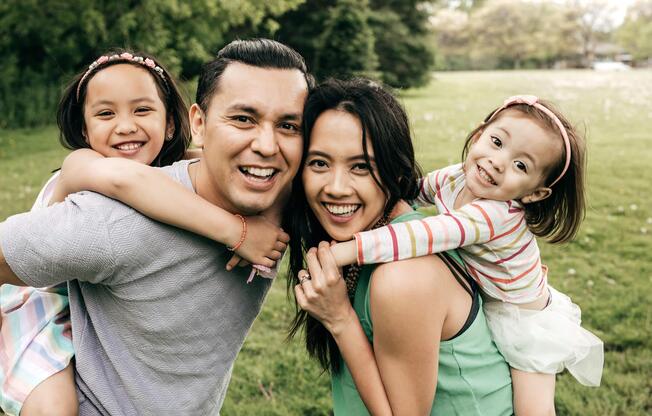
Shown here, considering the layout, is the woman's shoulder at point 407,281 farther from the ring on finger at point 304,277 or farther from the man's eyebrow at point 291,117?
the man's eyebrow at point 291,117

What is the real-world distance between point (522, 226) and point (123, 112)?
6.14 ft

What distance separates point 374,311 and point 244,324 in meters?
0.68

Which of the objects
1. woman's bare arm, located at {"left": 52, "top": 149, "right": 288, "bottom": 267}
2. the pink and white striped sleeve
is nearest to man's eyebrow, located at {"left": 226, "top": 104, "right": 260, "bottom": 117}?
woman's bare arm, located at {"left": 52, "top": 149, "right": 288, "bottom": 267}

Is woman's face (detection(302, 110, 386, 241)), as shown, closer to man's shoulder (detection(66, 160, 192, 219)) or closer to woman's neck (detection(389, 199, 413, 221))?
woman's neck (detection(389, 199, 413, 221))

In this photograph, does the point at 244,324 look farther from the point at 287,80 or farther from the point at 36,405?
the point at 287,80

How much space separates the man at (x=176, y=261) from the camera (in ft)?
6.20

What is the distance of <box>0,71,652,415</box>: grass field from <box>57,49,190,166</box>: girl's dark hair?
1148 millimetres

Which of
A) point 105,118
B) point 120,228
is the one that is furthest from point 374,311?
point 105,118

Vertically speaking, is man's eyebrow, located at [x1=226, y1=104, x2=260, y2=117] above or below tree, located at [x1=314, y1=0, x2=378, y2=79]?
above

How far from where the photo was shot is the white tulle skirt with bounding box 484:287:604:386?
226cm

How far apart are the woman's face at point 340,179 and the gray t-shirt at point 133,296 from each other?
410 millimetres

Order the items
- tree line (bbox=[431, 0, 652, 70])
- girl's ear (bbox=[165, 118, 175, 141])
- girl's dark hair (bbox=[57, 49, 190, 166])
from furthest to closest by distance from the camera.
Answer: tree line (bbox=[431, 0, 652, 70]), girl's ear (bbox=[165, 118, 175, 141]), girl's dark hair (bbox=[57, 49, 190, 166])

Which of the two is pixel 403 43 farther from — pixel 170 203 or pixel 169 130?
pixel 170 203

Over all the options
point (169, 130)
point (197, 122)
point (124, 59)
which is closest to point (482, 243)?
point (197, 122)
